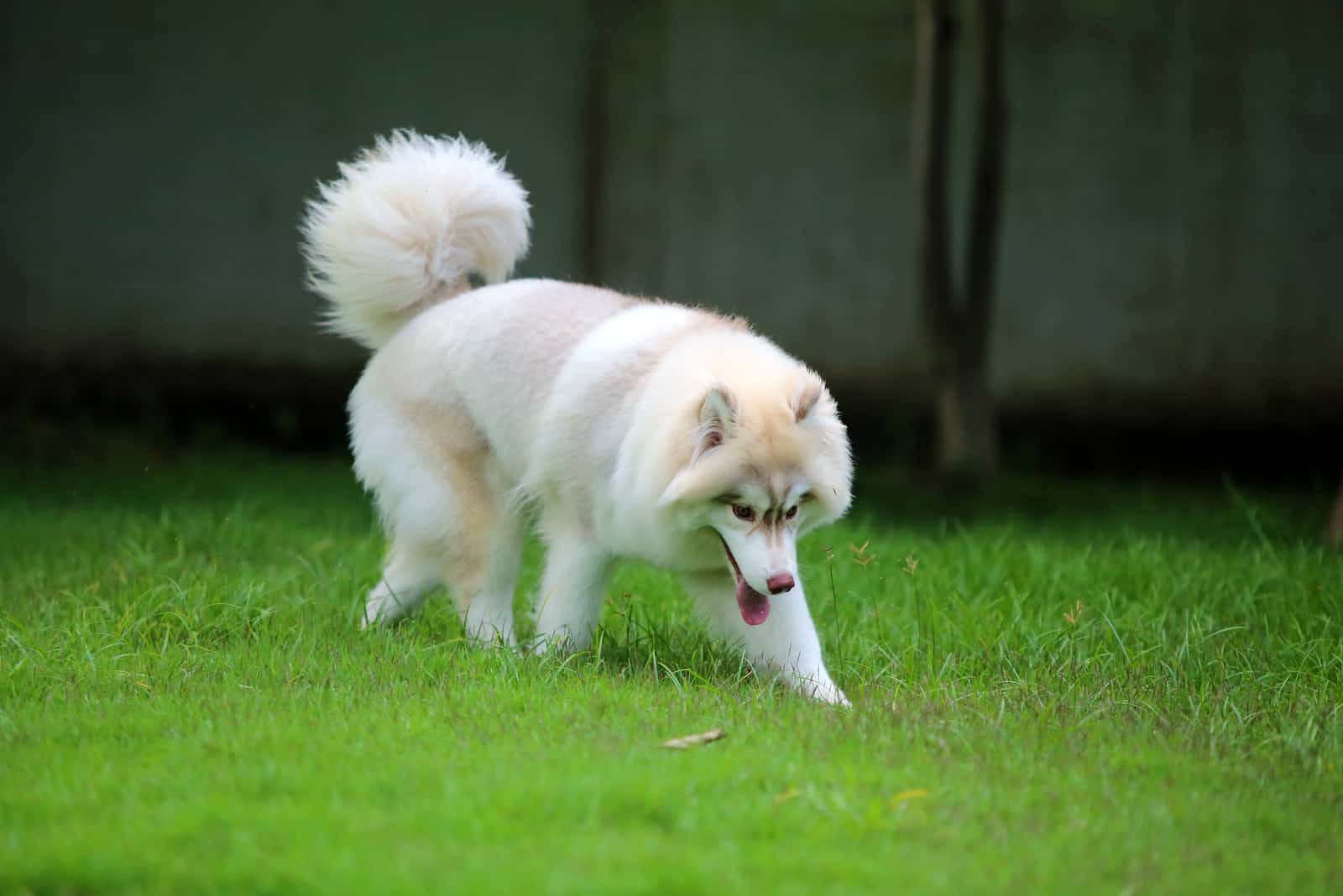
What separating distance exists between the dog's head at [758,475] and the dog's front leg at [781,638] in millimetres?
219

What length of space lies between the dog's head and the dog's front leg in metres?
0.22

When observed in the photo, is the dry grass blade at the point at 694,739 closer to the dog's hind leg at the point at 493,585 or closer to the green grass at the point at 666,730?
the green grass at the point at 666,730

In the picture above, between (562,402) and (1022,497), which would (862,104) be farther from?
(562,402)

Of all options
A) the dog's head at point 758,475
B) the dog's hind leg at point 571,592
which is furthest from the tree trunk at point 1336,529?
the dog's hind leg at point 571,592

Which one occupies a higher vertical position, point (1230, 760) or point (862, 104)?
point (862, 104)

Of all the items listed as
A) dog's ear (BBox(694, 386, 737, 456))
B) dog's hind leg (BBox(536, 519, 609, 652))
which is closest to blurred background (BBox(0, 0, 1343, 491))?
dog's hind leg (BBox(536, 519, 609, 652))

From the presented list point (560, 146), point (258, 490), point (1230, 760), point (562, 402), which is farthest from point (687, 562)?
point (560, 146)

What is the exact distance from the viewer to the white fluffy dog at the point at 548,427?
12.2 ft

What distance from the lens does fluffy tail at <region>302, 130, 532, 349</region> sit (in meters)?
4.67

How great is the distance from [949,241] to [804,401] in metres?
4.03

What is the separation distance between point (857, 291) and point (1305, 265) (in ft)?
9.08

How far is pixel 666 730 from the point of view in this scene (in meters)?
3.44

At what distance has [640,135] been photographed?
8.93m

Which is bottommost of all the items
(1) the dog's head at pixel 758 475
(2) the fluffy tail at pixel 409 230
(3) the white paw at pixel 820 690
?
(3) the white paw at pixel 820 690
